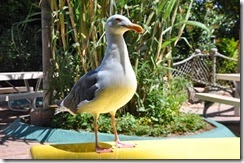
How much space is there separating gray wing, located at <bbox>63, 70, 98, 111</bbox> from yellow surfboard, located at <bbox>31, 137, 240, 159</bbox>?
23 cm

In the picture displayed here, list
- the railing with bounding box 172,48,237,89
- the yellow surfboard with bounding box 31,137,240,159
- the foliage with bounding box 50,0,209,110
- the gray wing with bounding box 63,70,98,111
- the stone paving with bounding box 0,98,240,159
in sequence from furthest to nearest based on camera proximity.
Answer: the railing with bounding box 172,48,237,89 < the foliage with bounding box 50,0,209,110 < the stone paving with bounding box 0,98,240,159 < the gray wing with bounding box 63,70,98,111 < the yellow surfboard with bounding box 31,137,240,159

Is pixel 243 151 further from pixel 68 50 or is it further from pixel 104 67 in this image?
pixel 68 50

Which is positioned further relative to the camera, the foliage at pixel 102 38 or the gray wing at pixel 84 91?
the foliage at pixel 102 38

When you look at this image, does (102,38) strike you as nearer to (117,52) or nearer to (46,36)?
(46,36)

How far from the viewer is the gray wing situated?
6.07ft

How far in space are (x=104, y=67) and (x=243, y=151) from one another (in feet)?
2.15

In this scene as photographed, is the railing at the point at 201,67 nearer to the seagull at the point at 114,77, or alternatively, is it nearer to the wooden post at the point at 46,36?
the wooden post at the point at 46,36

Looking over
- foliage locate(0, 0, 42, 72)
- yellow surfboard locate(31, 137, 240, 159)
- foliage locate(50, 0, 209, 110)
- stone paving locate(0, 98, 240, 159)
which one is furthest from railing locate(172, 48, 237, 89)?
yellow surfboard locate(31, 137, 240, 159)

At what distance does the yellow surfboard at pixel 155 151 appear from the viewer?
5.22ft

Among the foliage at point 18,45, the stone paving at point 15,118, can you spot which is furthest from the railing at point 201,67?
the foliage at point 18,45

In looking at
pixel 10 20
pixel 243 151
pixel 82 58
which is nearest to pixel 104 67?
pixel 243 151

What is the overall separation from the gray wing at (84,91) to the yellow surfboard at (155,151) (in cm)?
23

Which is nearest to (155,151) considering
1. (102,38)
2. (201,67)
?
(102,38)

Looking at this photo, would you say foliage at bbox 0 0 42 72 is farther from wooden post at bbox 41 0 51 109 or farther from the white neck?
the white neck
